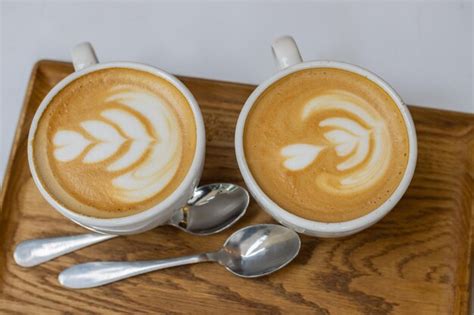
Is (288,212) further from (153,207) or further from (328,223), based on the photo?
(153,207)

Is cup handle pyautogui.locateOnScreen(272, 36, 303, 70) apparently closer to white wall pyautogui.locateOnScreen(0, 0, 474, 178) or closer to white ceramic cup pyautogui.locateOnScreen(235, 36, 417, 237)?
white ceramic cup pyautogui.locateOnScreen(235, 36, 417, 237)

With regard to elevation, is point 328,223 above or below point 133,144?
below

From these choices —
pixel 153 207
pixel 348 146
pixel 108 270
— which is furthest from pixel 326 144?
pixel 108 270

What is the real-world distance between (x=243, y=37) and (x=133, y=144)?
1.47 feet

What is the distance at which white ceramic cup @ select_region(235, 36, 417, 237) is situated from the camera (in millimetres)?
785

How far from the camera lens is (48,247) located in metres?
0.90

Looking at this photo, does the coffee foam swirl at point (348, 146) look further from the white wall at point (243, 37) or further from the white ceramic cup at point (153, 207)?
the white wall at point (243, 37)

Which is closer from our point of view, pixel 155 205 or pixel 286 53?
pixel 155 205

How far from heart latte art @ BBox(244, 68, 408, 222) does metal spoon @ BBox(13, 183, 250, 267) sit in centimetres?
11

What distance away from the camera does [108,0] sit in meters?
1.25

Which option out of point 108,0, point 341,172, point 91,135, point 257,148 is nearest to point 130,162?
point 91,135

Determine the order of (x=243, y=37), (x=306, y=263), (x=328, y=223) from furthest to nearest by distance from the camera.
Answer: (x=243, y=37), (x=306, y=263), (x=328, y=223)

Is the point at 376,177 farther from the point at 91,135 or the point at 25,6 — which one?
the point at 25,6

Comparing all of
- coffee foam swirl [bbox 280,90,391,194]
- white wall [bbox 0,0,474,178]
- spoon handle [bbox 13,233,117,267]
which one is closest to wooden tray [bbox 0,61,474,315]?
spoon handle [bbox 13,233,117,267]
